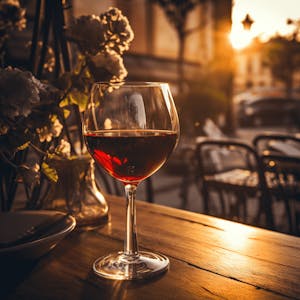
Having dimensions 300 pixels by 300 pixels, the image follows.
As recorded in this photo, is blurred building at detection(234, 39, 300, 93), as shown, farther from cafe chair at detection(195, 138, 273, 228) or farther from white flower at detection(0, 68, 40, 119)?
white flower at detection(0, 68, 40, 119)

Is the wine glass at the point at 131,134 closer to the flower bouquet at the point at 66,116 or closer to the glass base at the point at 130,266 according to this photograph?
the glass base at the point at 130,266

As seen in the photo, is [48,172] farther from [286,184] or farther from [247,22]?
[247,22]

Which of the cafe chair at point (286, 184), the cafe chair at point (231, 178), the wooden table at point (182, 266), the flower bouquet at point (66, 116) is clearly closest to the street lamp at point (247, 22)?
the cafe chair at point (231, 178)

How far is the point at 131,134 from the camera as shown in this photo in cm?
71

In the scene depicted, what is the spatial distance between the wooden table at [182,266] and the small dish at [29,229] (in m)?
0.04

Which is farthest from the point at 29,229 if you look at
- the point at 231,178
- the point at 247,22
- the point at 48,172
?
the point at 247,22

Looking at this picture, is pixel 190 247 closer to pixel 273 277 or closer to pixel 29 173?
pixel 273 277

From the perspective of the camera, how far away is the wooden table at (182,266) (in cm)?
61

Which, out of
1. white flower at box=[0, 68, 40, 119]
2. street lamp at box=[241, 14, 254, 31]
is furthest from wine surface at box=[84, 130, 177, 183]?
street lamp at box=[241, 14, 254, 31]

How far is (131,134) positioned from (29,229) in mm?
287

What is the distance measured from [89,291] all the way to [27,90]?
34 cm

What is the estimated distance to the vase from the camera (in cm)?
Answer: 97

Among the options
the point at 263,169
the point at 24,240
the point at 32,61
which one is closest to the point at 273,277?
the point at 24,240

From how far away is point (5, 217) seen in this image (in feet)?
2.79
